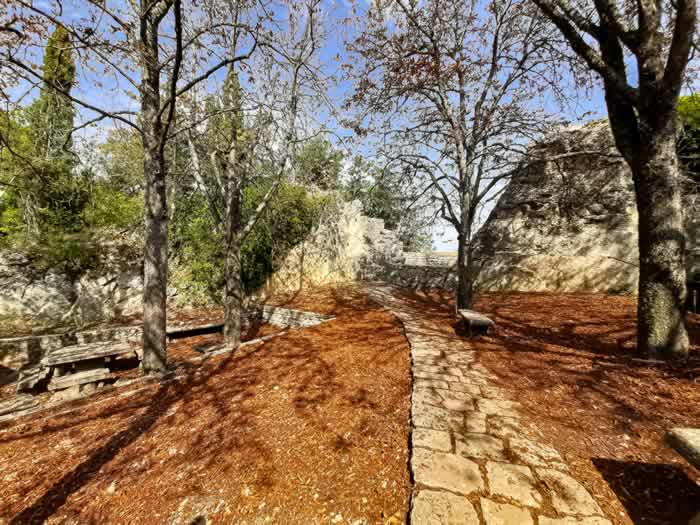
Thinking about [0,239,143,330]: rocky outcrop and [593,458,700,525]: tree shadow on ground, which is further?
[0,239,143,330]: rocky outcrop

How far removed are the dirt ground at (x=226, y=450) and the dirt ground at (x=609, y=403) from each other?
1273 millimetres

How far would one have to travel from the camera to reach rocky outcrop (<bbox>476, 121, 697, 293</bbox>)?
316 inches

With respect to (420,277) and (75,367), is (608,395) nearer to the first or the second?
(75,367)

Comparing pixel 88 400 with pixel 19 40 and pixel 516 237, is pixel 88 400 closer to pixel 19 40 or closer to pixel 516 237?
pixel 19 40

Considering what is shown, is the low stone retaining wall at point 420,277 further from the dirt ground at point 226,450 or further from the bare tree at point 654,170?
the dirt ground at point 226,450

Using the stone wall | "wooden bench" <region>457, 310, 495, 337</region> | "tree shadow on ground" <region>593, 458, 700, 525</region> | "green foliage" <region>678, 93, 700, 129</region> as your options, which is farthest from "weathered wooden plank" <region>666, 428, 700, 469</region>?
the stone wall

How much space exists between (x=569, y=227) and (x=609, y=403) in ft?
27.1

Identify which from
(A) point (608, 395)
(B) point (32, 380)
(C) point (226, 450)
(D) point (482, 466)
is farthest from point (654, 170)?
(B) point (32, 380)

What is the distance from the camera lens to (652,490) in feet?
5.81

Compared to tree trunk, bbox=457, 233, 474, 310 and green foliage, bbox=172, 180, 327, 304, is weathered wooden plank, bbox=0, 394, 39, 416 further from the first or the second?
tree trunk, bbox=457, 233, 474, 310

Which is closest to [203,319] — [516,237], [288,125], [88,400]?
[88,400]

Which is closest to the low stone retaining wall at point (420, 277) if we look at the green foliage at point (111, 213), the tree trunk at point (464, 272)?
the tree trunk at point (464, 272)

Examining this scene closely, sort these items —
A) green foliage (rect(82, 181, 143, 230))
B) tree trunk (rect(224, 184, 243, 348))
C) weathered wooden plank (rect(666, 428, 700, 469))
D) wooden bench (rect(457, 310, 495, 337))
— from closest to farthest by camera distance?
weathered wooden plank (rect(666, 428, 700, 469)) < wooden bench (rect(457, 310, 495, 337)) < tree trunk (rect(224, 184, 243, 348)) < green foliage (rect(82, 181, 143, 230))

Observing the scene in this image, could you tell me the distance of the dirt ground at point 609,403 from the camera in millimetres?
1756
